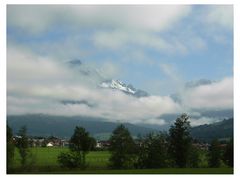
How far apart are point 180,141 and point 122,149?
12.2 ft

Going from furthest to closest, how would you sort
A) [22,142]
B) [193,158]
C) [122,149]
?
[122,149] → [22,142] → [193,158]

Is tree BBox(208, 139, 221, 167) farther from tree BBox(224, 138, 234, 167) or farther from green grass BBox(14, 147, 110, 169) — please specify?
green grass BBox(14, 147, 110, 169)

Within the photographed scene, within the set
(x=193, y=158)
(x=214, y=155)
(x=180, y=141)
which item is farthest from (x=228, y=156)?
(x=180, y=141)

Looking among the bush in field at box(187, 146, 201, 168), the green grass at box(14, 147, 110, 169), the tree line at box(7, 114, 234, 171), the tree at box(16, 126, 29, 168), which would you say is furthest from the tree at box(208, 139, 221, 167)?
the tree at box(16, 126, 29, 168)

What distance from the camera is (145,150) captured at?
25391 mm

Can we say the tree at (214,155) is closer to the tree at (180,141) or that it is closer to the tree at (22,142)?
the tree at (180,141)

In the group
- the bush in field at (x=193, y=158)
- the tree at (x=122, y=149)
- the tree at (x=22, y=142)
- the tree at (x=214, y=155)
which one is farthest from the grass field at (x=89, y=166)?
the tree at (x=214, y=155)

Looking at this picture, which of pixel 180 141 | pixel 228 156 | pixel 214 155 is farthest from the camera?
pixel 180 141

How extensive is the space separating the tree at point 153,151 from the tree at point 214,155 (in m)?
2.70

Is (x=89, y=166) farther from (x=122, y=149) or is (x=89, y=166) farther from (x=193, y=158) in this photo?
(x=193, y=158)

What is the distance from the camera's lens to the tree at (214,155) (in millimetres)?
24228
